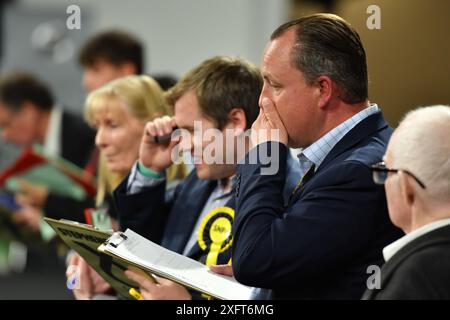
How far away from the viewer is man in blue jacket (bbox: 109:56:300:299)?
9.16 ft

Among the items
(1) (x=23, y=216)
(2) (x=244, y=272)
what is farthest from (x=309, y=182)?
(1) (x=23, y=216)

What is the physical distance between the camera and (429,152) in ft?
6.48

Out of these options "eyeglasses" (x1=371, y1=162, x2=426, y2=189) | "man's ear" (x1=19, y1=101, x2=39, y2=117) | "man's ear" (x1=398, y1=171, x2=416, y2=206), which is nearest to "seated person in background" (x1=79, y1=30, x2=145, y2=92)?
"man's ear" (x1=19, y1=101, x2=39, y2=117)

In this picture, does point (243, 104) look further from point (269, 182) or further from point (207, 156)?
point (269, 182)

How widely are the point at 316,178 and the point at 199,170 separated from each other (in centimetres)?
67

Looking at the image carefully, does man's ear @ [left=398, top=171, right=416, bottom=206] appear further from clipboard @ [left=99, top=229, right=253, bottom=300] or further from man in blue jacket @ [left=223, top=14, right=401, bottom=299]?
clipboard @ [left=99, top=229, right=253, bottom=300]

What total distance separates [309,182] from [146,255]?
1.75 feet

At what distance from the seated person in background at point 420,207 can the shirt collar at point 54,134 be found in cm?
340

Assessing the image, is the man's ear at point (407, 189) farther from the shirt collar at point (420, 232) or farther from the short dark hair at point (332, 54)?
the short dark hair at point (332, 54)

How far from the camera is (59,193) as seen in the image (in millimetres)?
4391

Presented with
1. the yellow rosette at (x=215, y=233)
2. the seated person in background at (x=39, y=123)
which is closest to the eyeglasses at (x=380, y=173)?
the yellow rosette at (x=215, y=233)

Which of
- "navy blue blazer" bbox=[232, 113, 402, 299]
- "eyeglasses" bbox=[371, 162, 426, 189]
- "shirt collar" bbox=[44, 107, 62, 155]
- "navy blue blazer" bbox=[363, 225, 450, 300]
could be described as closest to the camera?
"navy blue blazer" bbox=[363, 225, 450, 300]

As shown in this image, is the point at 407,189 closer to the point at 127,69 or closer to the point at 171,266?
the point at 171,266

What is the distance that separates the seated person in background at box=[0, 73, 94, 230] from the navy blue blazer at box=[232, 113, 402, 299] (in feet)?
9.06
